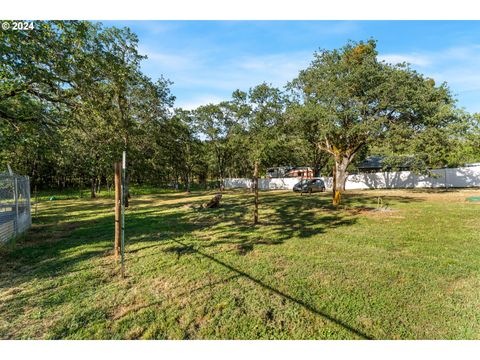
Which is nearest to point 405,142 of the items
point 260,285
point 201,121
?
point 260,285

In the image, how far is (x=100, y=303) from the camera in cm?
350

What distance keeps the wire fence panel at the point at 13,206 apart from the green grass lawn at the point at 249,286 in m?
0.66

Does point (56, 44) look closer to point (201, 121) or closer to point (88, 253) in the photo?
point (88, 253)

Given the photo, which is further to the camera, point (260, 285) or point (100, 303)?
point (260, 285)

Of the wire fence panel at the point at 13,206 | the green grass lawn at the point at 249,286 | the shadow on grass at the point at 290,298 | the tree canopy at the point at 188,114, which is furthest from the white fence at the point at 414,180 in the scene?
Result: the wire fence panel at the point at 13,206

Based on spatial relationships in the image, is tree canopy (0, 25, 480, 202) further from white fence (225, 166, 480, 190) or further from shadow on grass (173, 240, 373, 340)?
shadow on grass (173, 240, 373, 340)

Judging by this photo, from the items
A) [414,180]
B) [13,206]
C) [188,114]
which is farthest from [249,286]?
[188,114]

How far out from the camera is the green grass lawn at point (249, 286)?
9.57 ft

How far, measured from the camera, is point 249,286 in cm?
392

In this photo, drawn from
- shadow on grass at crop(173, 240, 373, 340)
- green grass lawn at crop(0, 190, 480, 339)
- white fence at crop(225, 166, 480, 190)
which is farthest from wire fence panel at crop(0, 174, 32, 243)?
white fence at crop(225, 166, 480, 190)

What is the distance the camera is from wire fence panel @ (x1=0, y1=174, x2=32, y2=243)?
6737 millimetres

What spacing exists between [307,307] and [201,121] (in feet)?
98.0

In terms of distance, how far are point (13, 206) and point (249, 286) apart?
7758 mm

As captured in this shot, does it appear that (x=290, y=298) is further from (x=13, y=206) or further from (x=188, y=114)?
(x=188, y=114)
